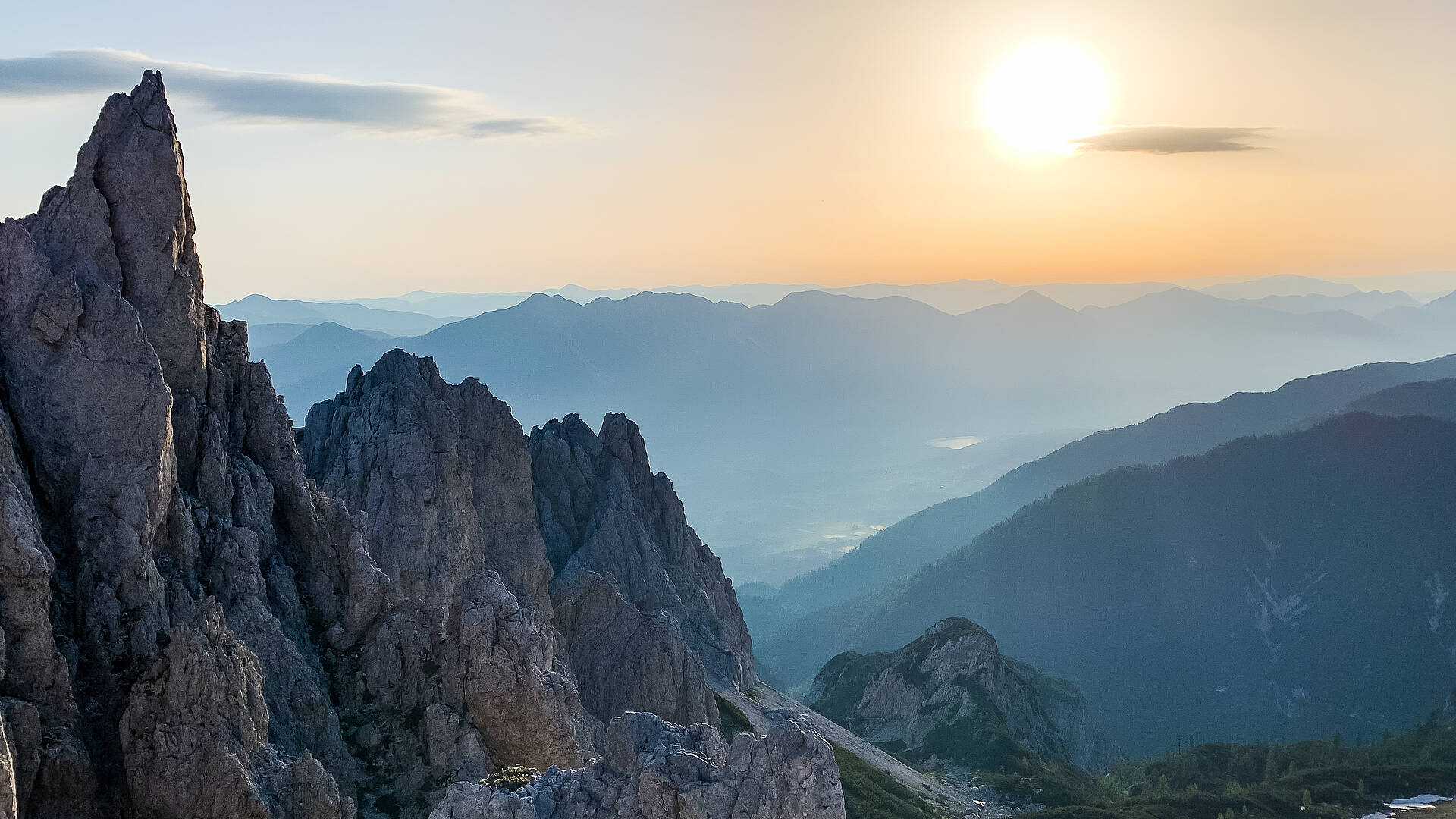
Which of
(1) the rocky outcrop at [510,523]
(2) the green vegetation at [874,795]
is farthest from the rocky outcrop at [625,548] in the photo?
(2) the green vegetation at [874,795]

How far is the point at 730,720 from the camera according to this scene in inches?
5881

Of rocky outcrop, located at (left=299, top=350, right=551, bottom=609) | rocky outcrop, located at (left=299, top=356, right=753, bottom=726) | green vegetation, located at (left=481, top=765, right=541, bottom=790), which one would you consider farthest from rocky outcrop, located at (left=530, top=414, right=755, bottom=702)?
green vegetation, located at (left=481, top=765, right=541, bottom=790)

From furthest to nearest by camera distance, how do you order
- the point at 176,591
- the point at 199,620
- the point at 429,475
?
the point at 429,475, the point at 176,591, the point at 199,620

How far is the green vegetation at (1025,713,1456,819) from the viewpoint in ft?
509

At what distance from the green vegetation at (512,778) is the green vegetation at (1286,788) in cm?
10794

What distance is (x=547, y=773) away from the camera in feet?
185

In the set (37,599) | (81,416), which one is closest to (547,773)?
(37,599)

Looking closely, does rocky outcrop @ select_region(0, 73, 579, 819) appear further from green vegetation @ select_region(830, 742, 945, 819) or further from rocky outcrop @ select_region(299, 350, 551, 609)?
green vegetation @ select_region(830, 742, 945, 819)

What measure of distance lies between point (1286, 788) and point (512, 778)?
490 ft

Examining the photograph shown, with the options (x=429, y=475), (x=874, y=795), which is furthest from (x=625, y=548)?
(x=874, y=795)

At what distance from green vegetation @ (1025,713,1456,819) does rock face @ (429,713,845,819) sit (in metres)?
114

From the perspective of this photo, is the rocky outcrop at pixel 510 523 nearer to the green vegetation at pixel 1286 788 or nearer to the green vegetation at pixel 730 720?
the green vegetation at pixel 730 720

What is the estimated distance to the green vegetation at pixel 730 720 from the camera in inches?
5689

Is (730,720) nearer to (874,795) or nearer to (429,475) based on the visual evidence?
(874,795)
